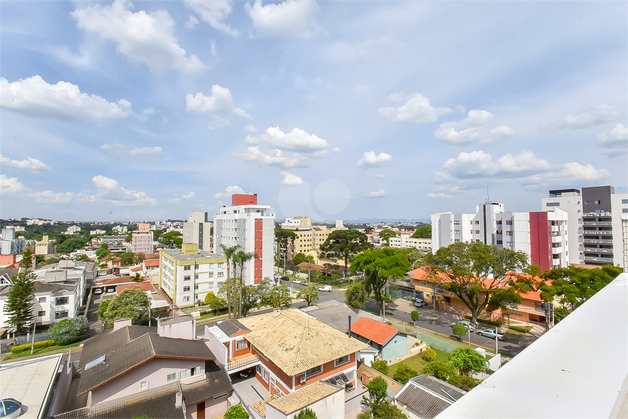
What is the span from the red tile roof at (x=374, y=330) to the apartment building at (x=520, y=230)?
22100 mm

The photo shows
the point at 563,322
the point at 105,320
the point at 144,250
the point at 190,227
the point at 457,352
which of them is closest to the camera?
the point at 563,322

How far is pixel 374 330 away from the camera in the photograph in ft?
59.5

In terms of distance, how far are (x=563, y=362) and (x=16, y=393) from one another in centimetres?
1391

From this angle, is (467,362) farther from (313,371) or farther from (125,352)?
(125,352)

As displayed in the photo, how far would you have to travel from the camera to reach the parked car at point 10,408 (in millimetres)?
7859

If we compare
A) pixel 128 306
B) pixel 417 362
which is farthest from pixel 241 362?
pixel 128 306

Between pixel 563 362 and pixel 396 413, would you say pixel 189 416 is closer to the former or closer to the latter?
pixel 396 413

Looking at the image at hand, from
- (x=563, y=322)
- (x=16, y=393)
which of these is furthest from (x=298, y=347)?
(x=563, y=322)

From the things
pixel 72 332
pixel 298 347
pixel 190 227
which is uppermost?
pixel 190 227

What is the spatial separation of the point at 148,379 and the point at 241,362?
406 cm

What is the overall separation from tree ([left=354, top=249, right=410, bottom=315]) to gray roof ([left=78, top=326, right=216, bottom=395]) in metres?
14.2

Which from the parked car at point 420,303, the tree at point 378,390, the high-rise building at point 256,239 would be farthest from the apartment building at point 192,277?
the tree at point 378,390

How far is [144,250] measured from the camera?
74.6 meters

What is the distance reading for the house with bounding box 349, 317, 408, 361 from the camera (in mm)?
16859
